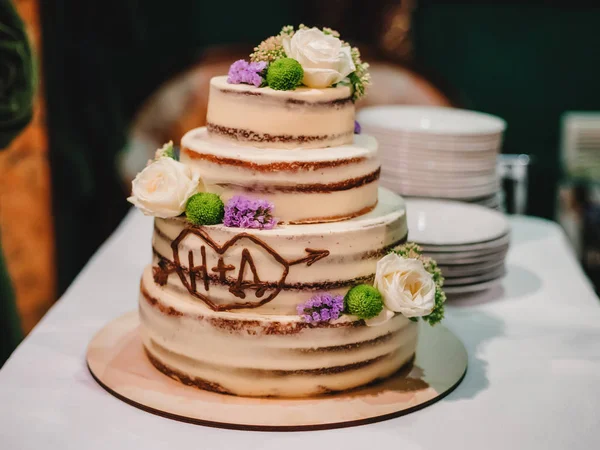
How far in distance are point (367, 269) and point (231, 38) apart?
11.7 feet

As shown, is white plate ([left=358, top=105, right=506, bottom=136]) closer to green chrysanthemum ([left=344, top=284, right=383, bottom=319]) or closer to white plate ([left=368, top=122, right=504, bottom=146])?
white plate ([left=368, top=122, right=504, bottom=146])

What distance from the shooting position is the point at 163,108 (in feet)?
13.0

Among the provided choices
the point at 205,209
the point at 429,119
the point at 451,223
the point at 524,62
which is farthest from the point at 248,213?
the point at 524,62

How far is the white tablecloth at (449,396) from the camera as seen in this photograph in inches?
52.9

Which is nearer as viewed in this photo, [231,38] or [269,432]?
Result: [269,432]

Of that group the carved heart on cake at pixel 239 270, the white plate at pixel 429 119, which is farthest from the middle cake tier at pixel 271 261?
the white plate at pixel 429 119

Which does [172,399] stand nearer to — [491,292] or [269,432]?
[269,432]

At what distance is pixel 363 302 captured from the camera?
57.5 inches

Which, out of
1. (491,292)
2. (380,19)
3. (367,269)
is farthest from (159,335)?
(380,19)

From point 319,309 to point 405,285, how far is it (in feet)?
0.58

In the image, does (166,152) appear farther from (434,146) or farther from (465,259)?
(434,146)

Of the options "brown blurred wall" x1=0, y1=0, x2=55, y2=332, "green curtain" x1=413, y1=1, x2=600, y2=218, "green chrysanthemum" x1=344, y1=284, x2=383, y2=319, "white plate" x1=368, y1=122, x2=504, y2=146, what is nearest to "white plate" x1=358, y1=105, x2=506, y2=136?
"white plate" x1=368, y1=122, x2=504, y2=146

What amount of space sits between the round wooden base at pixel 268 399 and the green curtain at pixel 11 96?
2.30 ft

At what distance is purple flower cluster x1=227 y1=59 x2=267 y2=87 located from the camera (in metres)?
1.53
